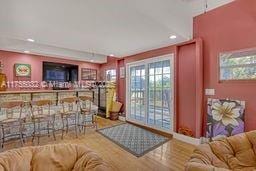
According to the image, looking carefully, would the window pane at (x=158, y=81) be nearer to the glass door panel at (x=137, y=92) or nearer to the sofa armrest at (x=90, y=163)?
the glass door panel at (x=137, y=92)

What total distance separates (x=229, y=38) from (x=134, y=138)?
9.76 ft

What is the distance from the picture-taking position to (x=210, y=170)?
1.46 metres

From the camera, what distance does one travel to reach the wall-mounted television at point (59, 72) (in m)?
Answer: 6.93

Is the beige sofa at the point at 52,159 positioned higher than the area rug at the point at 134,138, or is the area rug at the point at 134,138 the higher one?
the beige sofa at the point at 52,159

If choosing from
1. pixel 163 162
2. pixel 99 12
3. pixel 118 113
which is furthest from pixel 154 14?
pixel 118 113

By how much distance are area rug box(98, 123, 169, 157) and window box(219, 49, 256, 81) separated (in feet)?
6.61

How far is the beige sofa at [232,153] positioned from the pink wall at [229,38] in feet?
3.10

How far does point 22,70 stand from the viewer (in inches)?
242

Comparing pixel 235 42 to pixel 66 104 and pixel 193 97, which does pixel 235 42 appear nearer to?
pixel 193 97

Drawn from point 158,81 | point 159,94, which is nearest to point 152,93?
point 159,94

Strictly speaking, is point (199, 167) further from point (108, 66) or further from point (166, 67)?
point (108, 66)

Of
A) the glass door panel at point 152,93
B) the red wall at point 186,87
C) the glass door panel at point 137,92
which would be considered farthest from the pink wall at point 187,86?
the glass door panel at point 137,92

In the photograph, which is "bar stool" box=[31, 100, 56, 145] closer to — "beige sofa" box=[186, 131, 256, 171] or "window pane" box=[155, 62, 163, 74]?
"window pane" box=[155, 62, 163, 74]

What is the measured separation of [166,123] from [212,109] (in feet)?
5.08
